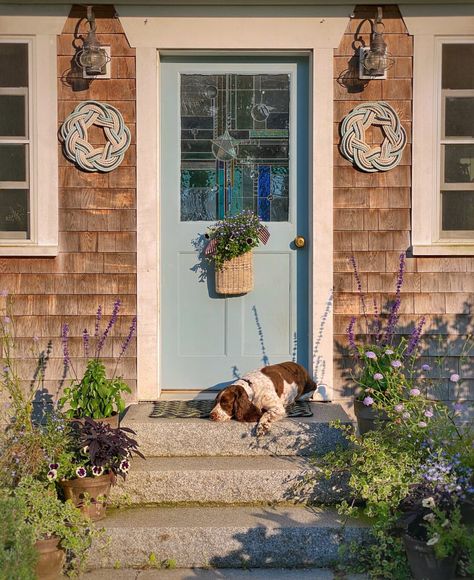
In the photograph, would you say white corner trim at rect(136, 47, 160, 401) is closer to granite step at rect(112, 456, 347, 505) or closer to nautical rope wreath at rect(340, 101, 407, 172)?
granite step at rect(112, 456, 347, 505)

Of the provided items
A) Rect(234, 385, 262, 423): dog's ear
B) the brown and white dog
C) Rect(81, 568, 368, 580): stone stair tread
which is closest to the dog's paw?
the brown and white dog

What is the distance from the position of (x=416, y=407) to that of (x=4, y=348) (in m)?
2.65

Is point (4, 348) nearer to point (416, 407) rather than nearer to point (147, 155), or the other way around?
point (147, 155)

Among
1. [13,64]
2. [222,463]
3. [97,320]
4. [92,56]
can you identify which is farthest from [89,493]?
[13,64]

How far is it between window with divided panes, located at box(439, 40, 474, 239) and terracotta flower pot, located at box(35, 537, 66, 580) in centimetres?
311

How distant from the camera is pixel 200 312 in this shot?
17.6ft

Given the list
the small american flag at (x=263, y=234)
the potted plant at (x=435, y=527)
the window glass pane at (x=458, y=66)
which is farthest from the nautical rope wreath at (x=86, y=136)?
the potted plant at (x=435, y=527)

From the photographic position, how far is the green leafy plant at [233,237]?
203 inches

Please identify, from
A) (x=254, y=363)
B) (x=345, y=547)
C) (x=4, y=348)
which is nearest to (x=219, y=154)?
(x=254, y=363)

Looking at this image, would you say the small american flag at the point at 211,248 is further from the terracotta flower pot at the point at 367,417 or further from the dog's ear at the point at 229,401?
the terracotta flower pot at the point at 367,417

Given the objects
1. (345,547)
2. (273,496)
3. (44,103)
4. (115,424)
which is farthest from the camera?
(44,103)

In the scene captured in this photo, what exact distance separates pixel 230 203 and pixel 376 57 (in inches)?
52.5

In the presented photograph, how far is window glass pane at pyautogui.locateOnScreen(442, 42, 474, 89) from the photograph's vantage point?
514 centimetres

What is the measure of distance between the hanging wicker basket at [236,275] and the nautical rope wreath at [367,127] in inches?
37.9
